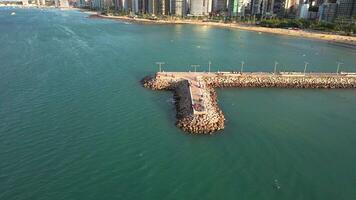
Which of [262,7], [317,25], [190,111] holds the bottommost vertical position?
[190,111]

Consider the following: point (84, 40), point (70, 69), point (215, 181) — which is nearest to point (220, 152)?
point (215, 181)

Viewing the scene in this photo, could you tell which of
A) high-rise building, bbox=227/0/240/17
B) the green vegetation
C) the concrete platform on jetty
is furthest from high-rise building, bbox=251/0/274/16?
the concrete platform on jetty

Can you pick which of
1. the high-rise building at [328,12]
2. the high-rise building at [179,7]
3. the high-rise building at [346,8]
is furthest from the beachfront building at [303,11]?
the high-rise building at [179,7]

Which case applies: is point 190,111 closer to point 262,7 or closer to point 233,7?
point 262,7

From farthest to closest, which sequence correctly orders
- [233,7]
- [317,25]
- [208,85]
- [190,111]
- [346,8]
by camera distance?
1. [233,7]
2. [346,8]
3. [317,25]
4. [208,85]
5. [190,111]

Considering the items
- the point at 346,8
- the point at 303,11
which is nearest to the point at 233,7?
the point at 303,11

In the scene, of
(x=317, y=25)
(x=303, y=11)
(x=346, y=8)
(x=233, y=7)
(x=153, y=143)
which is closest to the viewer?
(x=153, y=143)

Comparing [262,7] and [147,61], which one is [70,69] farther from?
[262,7]
